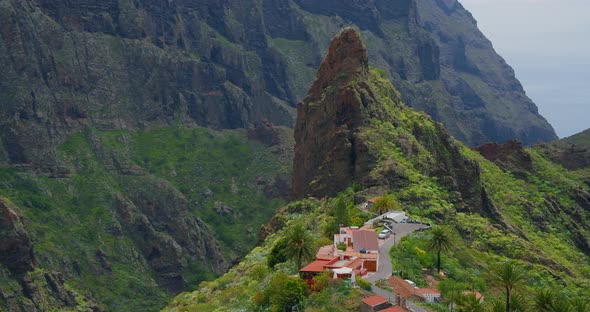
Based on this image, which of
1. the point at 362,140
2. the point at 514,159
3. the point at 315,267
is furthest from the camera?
the point at 514,159

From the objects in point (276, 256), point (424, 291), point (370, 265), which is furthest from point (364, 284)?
point (276, 256)

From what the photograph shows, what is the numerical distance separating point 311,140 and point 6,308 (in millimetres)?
77001

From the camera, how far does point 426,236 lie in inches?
4195

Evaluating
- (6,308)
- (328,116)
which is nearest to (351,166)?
(328,116)

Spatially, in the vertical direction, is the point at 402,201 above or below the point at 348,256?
above

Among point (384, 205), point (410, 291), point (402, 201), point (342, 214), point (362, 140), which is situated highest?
point (362, 140)

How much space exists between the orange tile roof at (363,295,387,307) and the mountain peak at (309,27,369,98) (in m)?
74.4

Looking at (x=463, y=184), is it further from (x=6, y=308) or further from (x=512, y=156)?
(x=6, y=308)

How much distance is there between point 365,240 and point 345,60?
61782 mm

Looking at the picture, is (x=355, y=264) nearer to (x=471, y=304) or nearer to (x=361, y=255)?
(x=361, y=255)

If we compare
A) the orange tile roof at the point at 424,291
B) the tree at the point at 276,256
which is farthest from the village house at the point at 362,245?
the tree at the point at 276,256

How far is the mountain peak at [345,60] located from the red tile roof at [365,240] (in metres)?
56.2

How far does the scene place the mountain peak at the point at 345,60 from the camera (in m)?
155

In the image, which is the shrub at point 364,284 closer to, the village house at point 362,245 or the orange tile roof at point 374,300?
the orange tile roof at point 374,300
